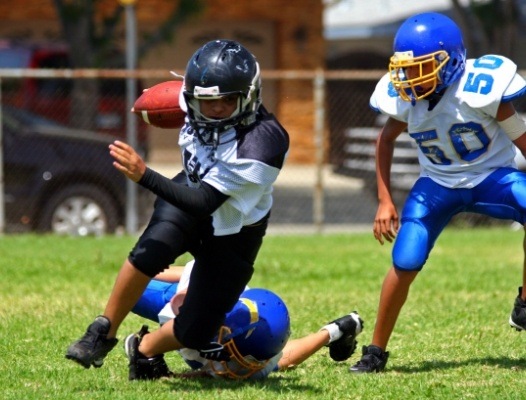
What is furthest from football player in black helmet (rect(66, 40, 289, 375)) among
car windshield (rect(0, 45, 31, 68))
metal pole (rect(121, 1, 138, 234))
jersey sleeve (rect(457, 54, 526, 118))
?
car windshield (rect(0, 45, 31, 68))

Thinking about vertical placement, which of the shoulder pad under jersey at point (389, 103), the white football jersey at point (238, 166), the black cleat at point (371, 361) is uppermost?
the shoulder pad under jersey at point (389, 103)

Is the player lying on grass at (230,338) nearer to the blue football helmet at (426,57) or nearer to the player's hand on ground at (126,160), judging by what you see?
the player's hand on ground at (126,160)

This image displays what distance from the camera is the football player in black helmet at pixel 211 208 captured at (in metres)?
4.88

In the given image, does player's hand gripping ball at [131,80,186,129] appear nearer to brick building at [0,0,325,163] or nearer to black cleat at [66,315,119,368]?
black cleat at [66,315,119,368]

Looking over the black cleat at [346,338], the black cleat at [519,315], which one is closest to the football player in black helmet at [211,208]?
the black cleat at [346,338]

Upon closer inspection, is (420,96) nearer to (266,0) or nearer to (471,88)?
(471,88)

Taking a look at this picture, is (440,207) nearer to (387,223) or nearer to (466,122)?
(387,223)

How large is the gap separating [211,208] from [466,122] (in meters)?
1.41

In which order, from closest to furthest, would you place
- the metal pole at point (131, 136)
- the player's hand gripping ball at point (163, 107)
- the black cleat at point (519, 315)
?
the player's hand gripping ball at point (163, 107), the black cleat at point (519, 315), the metal pole at point (131, 136)

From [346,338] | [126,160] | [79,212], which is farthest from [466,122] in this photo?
[79,212]

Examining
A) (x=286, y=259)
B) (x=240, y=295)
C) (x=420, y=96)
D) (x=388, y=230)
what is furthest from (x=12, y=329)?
(x=286, y=259)

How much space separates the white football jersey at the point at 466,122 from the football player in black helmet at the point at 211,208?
881mm

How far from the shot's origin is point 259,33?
898 inches

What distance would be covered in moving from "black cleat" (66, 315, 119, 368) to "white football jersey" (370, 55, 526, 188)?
1771 millimetres
